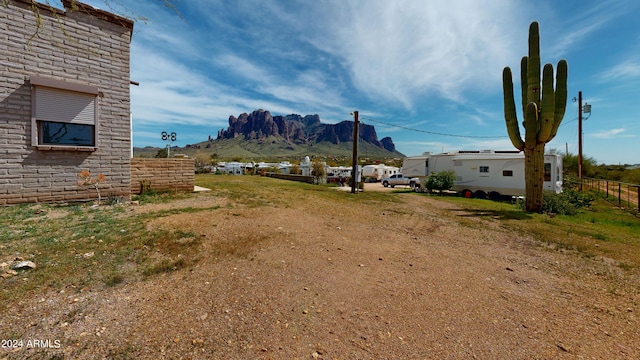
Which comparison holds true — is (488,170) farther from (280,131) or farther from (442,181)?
(280,131)

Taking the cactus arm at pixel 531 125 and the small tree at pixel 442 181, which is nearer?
the cactus arm at pixel 531 125

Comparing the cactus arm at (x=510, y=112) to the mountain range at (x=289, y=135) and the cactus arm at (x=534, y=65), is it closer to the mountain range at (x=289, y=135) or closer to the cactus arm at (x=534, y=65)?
the cactus arm at (x=534, y=65)

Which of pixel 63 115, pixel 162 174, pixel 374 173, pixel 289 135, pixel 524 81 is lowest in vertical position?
pixel 162 174

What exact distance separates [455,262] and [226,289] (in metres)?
3.76

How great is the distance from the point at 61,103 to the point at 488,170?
70.7ft

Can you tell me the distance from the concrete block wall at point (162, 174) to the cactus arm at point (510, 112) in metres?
13.8

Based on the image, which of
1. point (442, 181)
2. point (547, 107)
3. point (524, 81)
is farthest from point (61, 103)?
point (442, 181)

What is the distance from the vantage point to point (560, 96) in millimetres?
10500

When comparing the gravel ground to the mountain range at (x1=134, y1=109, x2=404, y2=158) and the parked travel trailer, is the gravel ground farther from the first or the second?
the mountain range at (x1=134, y1=109, x2=404, y2=158)

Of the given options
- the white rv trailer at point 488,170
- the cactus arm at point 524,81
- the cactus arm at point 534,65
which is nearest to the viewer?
the cactus arm at point 534,65

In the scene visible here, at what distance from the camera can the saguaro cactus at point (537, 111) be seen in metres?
10.3

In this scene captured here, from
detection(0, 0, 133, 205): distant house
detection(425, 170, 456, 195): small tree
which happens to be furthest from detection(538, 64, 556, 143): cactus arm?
detection(0, 0, 133, 205): distant house

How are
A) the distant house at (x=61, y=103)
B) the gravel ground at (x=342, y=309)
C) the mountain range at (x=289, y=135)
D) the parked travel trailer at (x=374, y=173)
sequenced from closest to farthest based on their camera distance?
1. the gravel ground at (x=342, y=309)
2. the distant house at (x=61, y=103)
3. the parked travel trailer at (x=374, y=173)
4. the mountain range at (x=289, y=135)

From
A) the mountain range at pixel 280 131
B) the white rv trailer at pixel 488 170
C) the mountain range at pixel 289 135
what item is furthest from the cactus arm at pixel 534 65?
the mountain range at pixel 280 131
